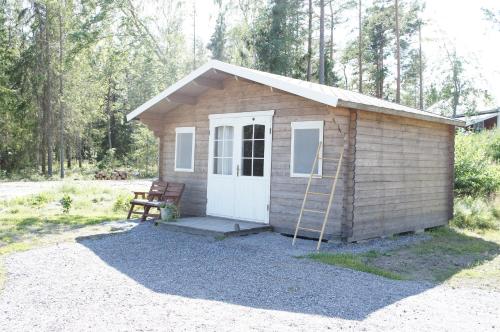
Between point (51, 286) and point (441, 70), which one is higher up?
point (441, 70)

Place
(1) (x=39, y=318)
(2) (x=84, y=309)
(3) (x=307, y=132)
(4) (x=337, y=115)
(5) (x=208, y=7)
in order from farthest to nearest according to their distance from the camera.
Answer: (5) (x=208, y=7) → (3) (x=307, y=132) → (4) (x=337, y=115) → (2) (x=84, y=309) → (1) (x=39, y=318)

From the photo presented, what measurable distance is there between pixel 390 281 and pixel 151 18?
2171cm

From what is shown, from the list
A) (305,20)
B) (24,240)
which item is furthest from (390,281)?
(305,20)

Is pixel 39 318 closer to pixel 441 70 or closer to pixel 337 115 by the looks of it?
pixel 337 115

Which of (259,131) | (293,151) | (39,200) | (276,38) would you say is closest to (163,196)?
(259,131)

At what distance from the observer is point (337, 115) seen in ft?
24.2

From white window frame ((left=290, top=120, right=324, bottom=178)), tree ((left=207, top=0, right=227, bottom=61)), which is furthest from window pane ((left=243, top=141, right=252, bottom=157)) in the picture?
tree ((left=207, top=0, right=227, bottom=61))

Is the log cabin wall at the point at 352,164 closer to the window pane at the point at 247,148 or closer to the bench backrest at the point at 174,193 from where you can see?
the bench backrest at the point at 174,193

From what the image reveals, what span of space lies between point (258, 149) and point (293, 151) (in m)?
0.83

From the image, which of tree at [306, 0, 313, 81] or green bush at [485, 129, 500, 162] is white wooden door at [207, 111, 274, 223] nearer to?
green bush at [485, 129, 500, 162]

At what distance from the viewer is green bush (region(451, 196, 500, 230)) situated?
10406mm

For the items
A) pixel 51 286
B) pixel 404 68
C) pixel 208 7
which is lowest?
pixel 51 286

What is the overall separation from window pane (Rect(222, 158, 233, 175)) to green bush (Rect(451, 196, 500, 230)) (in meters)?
5.50

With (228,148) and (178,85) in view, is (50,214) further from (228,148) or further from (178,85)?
(228,148)
